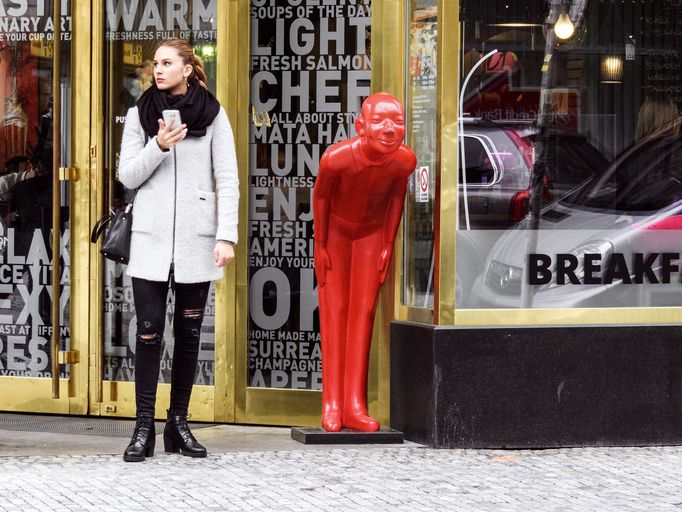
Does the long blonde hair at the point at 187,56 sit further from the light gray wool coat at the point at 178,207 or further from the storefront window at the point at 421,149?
the storefront window at the point at 421,149

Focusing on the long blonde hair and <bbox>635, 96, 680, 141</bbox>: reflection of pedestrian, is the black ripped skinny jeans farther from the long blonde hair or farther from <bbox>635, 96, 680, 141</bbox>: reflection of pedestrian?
<bbox>635, 96, 680, 141</bbox>: reflection of pedestrian

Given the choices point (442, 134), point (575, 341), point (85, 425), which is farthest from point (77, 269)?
point (575, 341)

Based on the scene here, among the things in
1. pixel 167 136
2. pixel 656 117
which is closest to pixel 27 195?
pixel 167 136

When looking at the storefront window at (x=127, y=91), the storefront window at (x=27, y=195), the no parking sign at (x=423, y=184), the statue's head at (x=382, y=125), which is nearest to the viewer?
the statue's head at (x=382, y=125)

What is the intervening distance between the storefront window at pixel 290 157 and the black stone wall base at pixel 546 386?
2.86ft

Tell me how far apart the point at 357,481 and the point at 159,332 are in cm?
118

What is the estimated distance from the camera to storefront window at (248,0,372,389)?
773 centimetres

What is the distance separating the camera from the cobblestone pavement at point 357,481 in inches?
225

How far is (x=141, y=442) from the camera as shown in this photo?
657 cm

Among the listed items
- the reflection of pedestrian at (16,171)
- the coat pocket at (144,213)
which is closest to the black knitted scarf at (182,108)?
the coat pocket at (144,213)

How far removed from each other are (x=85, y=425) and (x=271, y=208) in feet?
5.07

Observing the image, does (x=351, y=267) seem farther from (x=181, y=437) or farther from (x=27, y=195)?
(x=27, y=195)

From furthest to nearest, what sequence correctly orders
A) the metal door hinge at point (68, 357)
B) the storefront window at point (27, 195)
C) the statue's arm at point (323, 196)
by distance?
the storefront window at point (27, 195) < the metal door hinge at point (68, 357) < the statue's arm at point (323, 196)

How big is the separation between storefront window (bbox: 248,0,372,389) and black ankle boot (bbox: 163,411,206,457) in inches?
45.1
